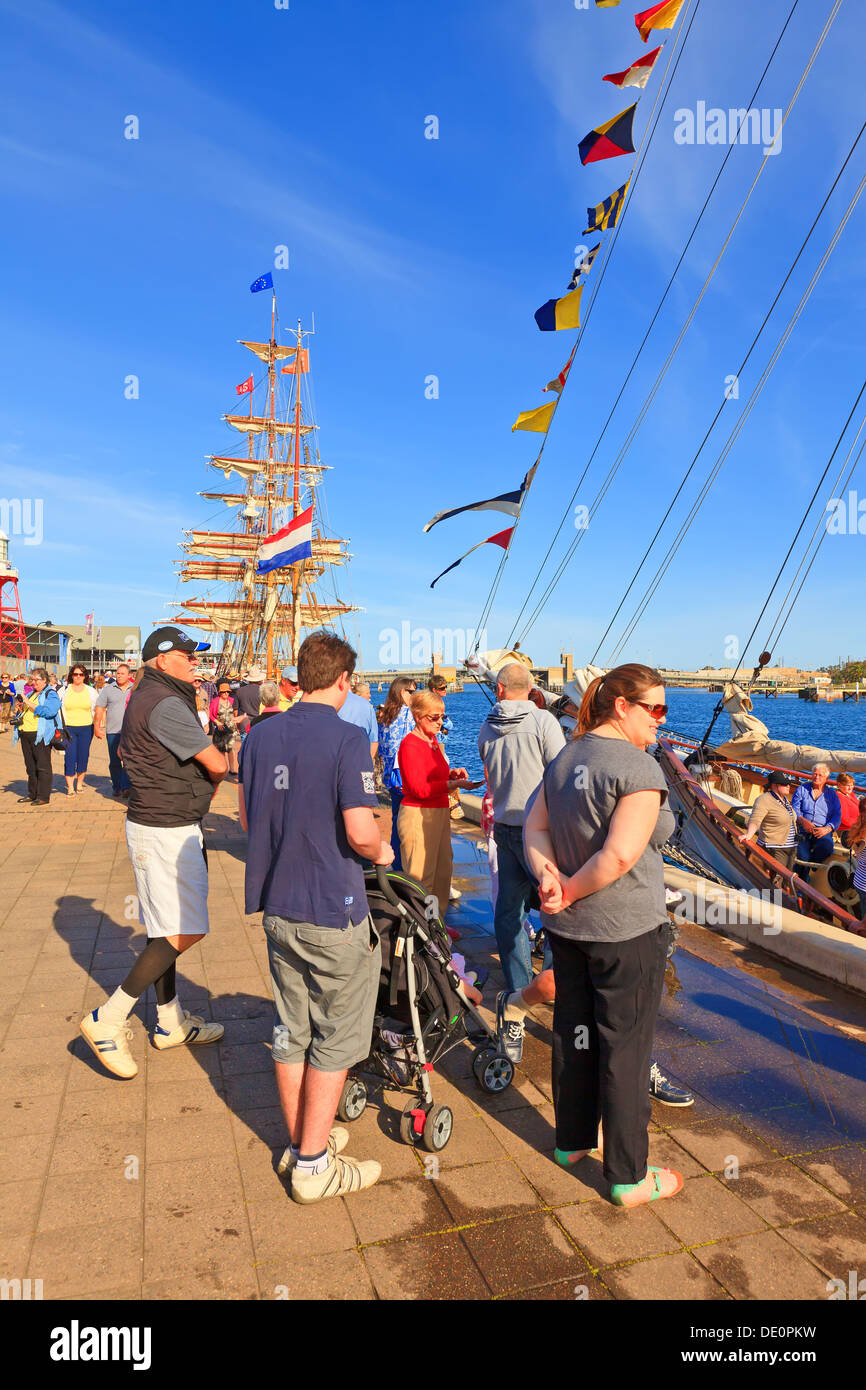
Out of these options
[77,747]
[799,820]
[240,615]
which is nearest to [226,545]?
[240,615]

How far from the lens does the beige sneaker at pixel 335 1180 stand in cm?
276

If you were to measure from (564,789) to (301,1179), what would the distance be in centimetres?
168

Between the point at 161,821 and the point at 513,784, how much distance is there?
74.0 inches

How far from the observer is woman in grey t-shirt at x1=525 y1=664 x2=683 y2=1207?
2.73m

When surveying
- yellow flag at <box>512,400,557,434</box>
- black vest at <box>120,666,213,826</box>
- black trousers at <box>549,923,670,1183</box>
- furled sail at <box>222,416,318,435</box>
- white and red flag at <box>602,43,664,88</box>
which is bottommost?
black trousers at <box>549,923,670,1183</box>

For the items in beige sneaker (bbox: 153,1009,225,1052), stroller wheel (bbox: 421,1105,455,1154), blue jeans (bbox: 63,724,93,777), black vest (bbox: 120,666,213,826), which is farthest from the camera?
blue jeans (bbox: 63,724,93,777)

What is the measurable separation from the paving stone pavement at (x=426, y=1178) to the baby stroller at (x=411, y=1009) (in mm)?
142

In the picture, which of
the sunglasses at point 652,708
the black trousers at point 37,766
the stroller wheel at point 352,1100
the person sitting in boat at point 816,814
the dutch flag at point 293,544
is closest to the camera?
the sunglasses at point 652,708

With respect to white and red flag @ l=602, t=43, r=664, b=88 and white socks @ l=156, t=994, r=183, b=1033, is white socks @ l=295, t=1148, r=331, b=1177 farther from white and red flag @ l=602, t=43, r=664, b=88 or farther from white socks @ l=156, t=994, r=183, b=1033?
white and red flag @ l=602, t=43, r=664, b=88

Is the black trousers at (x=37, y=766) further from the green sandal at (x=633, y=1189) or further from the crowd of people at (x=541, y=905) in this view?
the green sandal at (x=633, y=1189)

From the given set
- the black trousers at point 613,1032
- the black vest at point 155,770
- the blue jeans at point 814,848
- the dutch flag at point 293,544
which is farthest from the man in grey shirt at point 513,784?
the dutch flag at point 293,544

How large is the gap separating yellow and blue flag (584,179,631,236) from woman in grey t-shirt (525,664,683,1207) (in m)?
8.44

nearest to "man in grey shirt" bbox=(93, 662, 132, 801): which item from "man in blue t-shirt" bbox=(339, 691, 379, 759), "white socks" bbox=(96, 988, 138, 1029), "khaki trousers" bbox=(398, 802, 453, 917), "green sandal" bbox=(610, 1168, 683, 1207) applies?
"man in blue t-shirt" bbox=(339, 691, 379, 759)
